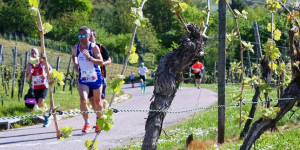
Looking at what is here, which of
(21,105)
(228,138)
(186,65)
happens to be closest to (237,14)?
(186,65)

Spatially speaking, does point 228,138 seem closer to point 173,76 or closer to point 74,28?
point 173,76

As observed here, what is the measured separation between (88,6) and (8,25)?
1631 cm

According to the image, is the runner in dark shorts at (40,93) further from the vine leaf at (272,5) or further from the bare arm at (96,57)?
the vine leaf at (272,5)

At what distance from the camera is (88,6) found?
301ft

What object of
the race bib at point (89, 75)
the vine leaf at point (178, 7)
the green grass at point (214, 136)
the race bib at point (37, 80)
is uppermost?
the vine leaf at point (178, 7)

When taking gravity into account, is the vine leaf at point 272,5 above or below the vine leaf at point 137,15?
above

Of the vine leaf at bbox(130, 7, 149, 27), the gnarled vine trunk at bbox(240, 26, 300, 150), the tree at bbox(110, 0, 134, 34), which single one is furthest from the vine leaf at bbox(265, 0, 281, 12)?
the tree at bbox(110, 0, 134, 34)

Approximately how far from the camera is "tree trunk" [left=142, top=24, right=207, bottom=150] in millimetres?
4324

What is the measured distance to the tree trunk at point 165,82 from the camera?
170 inches

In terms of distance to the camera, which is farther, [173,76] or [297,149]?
[297,149]

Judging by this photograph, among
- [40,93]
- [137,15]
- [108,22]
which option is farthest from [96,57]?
[108,22]

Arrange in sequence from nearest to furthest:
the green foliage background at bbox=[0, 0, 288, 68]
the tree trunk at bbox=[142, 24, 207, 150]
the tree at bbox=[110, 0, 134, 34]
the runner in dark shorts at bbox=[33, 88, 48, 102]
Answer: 1. the tree trunk at bbox=[142, 24, 207, 150]
2. the runner in dark shorts at bbox=[33, 88, 48, 102]
3. the green foliage background at bbox=[0, 0, 288, 68]
4. the tree at bbox=[110, 0, 134, 34]

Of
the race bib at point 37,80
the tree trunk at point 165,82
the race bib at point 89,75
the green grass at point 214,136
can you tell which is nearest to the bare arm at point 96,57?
the race bib at point 89,75

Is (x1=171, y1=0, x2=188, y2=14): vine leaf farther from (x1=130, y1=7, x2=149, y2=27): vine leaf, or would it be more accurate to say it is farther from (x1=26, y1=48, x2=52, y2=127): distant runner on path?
(x1=26, y1=48, x2=52, y2=127): distant runner on path
